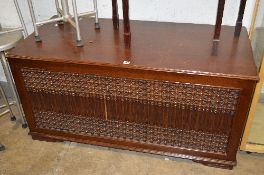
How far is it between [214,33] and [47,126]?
116cm

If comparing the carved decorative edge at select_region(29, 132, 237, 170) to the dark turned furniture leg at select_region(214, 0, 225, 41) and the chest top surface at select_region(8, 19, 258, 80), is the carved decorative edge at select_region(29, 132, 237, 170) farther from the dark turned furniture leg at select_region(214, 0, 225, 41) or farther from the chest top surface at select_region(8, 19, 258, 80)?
the dark turned furniture leg at select_region(214, 0, 225, 41)

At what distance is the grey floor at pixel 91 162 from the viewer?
1840mm

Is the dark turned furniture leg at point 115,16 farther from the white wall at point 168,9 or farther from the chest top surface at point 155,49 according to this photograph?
the white wall at point 168,9

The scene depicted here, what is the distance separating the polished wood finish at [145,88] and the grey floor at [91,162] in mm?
82

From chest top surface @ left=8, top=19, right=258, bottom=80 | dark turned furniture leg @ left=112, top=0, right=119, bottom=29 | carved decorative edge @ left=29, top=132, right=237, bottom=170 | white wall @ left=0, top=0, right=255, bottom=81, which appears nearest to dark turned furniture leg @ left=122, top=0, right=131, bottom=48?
chest top surface @ left=8, top=19, right=258, bottom=80

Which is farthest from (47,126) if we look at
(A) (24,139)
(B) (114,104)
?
(B) (114,104)

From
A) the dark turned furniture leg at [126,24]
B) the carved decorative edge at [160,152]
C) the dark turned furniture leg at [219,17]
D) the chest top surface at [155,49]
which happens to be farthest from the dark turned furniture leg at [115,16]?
the carved decorative edge at [160,152]

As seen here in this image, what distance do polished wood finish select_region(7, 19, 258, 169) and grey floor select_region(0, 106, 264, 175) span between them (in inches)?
3.2

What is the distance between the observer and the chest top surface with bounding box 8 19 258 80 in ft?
4.99

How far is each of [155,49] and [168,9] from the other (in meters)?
0.43

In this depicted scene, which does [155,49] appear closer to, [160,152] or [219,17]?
[219,17]

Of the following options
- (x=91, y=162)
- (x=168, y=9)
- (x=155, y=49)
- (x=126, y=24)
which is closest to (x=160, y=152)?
Result: (x=91, y=162)

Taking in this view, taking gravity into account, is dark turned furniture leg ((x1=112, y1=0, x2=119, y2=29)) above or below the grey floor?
above

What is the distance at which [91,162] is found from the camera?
191cm
